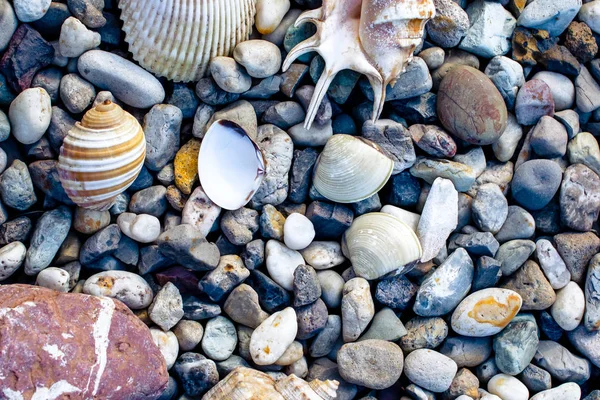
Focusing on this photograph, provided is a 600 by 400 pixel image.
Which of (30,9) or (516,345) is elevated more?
(30,9)

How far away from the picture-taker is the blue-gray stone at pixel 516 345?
317 cm

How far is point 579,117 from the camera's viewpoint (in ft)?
11.6

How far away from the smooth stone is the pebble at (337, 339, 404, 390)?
0.41m

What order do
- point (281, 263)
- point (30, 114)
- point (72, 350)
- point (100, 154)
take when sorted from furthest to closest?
point (281, 263)
point (30, 114)
point (100, 154)
point (72, 350)

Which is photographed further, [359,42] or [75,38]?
[359,42]

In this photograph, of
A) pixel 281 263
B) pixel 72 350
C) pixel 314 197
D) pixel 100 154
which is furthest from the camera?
pixel 314 197

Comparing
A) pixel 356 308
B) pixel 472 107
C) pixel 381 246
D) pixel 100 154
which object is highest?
pixel 472 107

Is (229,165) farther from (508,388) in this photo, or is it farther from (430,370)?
(508,388)

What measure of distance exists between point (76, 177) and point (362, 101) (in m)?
1.56

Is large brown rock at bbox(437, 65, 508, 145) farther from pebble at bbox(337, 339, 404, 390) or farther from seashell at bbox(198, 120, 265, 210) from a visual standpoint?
pebble at bbox(337, 339, 404, 390)

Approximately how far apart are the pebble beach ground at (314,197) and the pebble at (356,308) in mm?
12

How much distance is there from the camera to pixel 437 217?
10.6ft

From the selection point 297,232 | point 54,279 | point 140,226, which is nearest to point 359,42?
point 297,232

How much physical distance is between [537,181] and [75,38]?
8.29 ft
